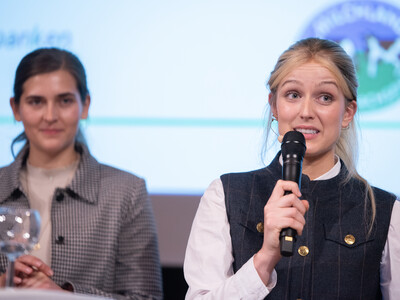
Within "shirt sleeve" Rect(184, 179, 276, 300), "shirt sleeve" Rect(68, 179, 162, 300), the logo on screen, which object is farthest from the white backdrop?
"shirt sleeve" Rect(184, 179, 276, 300)

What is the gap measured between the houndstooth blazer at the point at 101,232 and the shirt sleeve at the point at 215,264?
23.7 inches

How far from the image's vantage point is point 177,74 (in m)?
3.06

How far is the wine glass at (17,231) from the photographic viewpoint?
161 centimetres

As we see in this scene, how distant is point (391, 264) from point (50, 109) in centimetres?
140

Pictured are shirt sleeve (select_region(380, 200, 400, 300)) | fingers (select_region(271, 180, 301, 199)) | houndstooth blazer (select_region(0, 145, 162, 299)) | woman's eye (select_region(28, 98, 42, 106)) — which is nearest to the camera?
fingers (select_region(271, 180, 301, 199))

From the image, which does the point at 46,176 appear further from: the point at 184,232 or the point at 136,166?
the point at 184,232

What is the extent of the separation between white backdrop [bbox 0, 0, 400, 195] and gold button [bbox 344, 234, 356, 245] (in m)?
0.99

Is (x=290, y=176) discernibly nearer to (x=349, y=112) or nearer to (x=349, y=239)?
(x=349, y=239)

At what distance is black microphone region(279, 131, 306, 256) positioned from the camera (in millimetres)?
1513

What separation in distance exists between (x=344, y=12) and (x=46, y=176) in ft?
4.95

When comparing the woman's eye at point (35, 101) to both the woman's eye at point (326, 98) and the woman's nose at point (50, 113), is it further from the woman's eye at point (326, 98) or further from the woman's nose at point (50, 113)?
the woman's eye at point (326, 98)

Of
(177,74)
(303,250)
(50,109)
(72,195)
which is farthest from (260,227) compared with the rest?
(177,74)

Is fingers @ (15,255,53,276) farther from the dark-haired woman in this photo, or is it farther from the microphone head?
the microphone head

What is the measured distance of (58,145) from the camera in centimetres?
258
